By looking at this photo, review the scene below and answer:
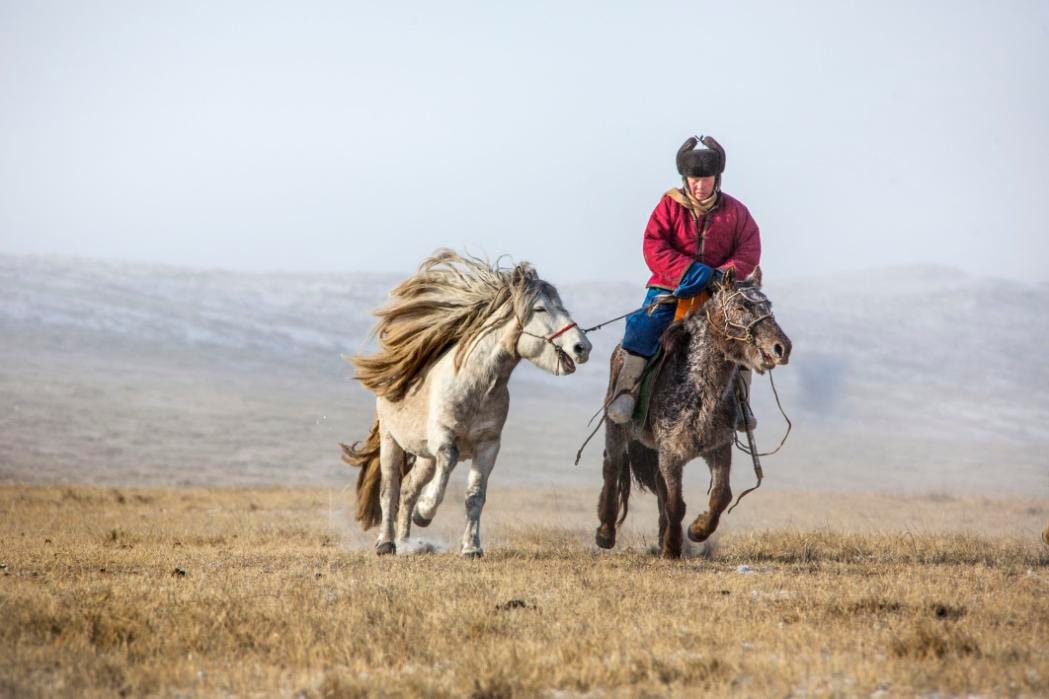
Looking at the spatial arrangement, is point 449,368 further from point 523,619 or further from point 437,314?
point 523,619

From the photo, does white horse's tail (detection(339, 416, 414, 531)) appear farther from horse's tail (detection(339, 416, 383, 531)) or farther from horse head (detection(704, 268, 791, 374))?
horse head (detection(704, 268, 791, 374))

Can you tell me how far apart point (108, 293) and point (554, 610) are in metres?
67.3

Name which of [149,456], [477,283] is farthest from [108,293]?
[477,283]

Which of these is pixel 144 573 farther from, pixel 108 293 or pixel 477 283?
pixel 108 293

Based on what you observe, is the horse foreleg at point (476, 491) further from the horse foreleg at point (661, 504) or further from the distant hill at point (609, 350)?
the distant hill at point (609, 350)

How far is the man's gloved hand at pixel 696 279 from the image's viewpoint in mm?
9875

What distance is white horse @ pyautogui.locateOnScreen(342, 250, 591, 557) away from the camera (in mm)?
9773

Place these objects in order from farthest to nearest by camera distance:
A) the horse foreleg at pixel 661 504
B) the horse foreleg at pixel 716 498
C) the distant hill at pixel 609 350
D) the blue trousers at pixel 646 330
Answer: the distant hill at pixel 609 350 → the horse foreleg at pixel 661 504 → the blue trousers at pixel 646 330 → the horse foreleg at pixel 716 498

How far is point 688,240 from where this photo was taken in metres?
10.2

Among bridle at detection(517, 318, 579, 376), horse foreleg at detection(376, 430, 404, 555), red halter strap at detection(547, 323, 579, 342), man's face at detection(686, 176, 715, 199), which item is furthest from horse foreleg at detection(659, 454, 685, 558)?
horse foreleg at detection(376, 430, 404, 555)

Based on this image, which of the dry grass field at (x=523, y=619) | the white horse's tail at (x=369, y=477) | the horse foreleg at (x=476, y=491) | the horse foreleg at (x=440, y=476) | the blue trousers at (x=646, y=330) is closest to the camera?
the dry grass field at (x=523, y=619)

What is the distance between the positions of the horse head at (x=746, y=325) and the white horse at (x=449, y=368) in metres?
1.02

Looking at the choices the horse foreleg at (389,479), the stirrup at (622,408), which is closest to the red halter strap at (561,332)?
the stirrup at (622,408)

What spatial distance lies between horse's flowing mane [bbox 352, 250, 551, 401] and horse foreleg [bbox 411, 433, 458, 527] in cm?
66
